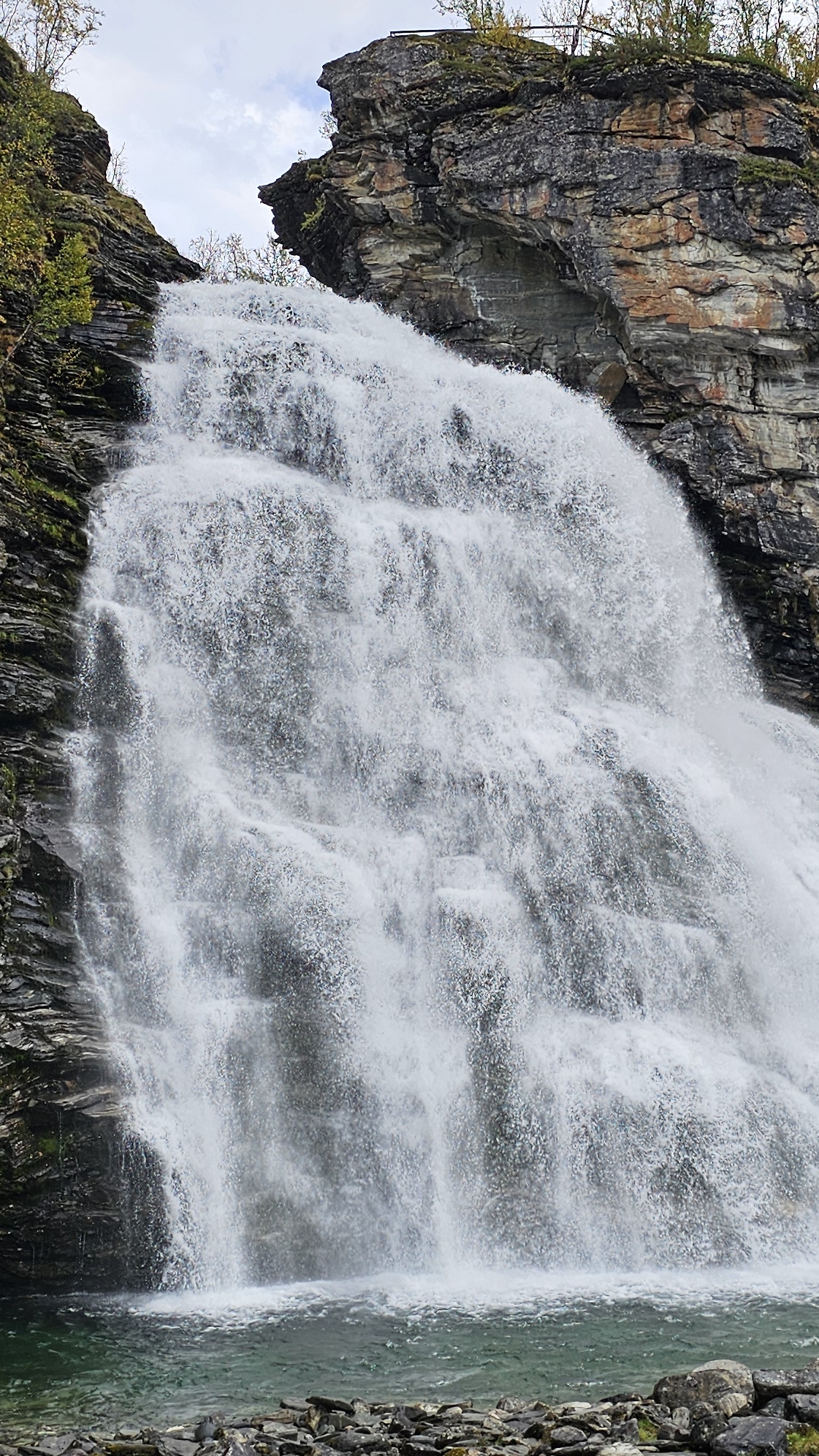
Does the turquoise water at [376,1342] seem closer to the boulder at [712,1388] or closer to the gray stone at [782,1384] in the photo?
the boulder at [712,1388]

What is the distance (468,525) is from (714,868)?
7368mm

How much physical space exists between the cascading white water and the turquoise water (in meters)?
1.05

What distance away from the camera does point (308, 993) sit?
1427 centimetres

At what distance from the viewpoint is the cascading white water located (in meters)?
13.4

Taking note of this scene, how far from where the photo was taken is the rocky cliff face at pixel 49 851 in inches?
499

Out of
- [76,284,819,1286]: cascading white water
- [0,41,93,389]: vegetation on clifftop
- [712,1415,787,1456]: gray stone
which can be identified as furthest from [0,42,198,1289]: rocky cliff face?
[712,1415,787,1456]: gray stone

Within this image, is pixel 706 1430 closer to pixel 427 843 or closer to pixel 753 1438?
pixel 753 1438

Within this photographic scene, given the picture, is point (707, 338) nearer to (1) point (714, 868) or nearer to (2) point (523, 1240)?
(1) point (714, 868)

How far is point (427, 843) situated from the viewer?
1623 centimetres

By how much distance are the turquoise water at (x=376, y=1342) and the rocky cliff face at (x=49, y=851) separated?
2.81 feet

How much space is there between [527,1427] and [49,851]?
8.64m

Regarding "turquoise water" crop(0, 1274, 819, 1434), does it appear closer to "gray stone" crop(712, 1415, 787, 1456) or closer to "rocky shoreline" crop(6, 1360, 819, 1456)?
"rocky shoreline" crop(6, 1360, 819, 1456)

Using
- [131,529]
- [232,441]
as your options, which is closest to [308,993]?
[131,529]

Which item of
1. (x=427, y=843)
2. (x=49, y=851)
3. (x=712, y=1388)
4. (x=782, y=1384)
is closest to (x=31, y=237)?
(x=49, y=851)
